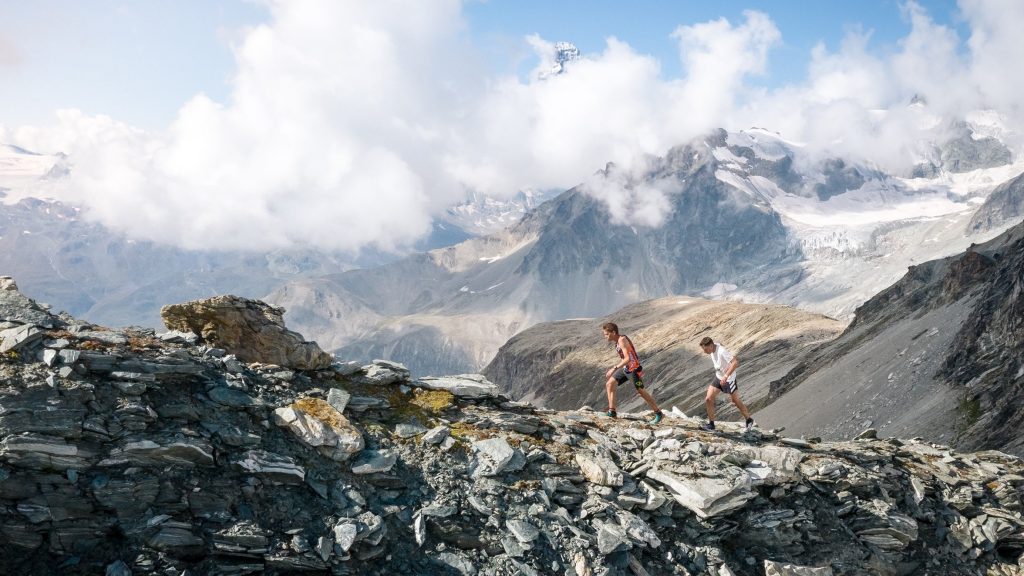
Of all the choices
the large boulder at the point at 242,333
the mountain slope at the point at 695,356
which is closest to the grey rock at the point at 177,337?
the large boulder at the point at 242,333

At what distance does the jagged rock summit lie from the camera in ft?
33.2

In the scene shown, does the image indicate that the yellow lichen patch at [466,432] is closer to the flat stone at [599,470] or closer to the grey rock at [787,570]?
the flat stone at [599,470]

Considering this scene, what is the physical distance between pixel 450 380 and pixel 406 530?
5939mm

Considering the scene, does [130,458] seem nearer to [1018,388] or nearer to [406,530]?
[406,530]

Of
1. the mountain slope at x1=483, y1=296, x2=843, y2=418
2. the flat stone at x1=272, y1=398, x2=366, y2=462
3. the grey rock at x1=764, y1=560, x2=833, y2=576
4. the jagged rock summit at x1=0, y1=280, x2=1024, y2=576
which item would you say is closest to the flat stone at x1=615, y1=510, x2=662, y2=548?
the jagged rock summit at x1=0, y1=280, x2=1024, y2=576

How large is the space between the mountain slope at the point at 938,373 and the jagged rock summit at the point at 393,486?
84.3 feet

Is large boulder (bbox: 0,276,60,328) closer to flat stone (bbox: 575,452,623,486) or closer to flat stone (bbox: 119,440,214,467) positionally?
flat stone (bbox: 119,440,214,467)

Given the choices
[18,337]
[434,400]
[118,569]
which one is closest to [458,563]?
[434,400]

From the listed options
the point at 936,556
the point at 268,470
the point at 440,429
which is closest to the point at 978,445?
the point at 936,556

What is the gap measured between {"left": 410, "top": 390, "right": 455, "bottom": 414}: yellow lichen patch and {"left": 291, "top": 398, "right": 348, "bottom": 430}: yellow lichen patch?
8.08 ft

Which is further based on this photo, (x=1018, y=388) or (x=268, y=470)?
(x=1018, y=388)

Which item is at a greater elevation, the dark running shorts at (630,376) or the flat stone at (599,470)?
the dark running shorts at (630,376)

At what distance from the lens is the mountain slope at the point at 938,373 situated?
135 ft

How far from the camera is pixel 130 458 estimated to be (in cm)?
1061
